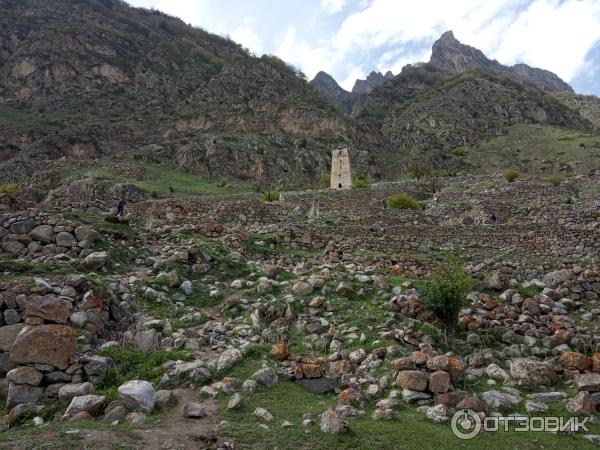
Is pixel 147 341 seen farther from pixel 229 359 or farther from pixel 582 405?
pixel 582 405

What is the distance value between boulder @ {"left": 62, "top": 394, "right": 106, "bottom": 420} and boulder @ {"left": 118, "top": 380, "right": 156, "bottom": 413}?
0.82 ft

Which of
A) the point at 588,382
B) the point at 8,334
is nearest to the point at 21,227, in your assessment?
the point at 8,334

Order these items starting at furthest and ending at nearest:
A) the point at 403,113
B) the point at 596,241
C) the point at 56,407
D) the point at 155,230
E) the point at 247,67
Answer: the point at 403,113 → the point at 247,67 → the point at 596,241 → the point at 155,230 → the point at 56,407

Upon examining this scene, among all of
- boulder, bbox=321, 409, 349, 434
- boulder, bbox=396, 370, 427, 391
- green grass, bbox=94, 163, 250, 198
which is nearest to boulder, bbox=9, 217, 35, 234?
boulder, bbox=321, 409, 349, 434

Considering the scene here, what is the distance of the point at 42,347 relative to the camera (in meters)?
6.38

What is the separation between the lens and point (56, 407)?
5.62 meters

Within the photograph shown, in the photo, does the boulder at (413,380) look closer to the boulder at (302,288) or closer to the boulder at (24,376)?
the boulder at (302,288)

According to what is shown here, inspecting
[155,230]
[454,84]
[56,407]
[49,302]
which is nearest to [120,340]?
[49,302]

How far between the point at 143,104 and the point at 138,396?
8032 centimetres

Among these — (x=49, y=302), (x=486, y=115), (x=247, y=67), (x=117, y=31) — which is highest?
(x=117, y=31)

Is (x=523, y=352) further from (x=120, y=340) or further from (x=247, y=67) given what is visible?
(x=247, y=67)

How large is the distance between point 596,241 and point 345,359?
38.4 feet

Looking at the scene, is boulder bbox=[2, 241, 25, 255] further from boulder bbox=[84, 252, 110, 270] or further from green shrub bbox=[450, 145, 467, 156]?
green shrub bbox=[450, 145, 467, 156]

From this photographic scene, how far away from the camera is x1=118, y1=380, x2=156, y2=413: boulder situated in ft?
18.0
